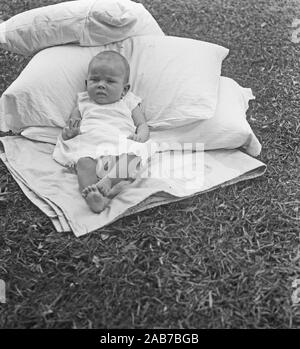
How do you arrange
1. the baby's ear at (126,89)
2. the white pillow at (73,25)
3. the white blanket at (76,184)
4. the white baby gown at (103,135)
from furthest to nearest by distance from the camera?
the white pillow at (73,25) → the baby's ear at (126,89) → the white baby gown at (103,135) → the white blanket at (76,184)

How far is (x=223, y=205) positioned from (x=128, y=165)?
1.32ft

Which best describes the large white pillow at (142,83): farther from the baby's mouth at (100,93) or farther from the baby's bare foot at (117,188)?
the baby's bare foot at (117,188)

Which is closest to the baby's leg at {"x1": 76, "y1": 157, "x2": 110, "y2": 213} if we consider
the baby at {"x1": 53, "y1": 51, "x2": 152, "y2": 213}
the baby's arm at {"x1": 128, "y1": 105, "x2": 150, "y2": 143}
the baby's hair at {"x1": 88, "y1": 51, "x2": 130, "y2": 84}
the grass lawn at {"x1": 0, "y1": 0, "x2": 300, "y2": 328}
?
the baby at {"x1": 53, "y1": 51, "x2": 152, "y2": 213}

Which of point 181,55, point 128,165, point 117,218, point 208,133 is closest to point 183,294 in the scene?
point 117,218

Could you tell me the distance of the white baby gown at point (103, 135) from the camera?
7.30ft

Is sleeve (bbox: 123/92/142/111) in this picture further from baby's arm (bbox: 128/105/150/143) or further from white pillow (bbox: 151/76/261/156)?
white pillow (bbox: 151/76/261/156)

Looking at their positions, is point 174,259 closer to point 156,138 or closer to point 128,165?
point 128,165

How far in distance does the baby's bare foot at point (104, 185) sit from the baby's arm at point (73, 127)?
33 cm

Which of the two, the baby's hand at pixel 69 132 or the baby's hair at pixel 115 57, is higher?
the baby's hair at pixel 115 57

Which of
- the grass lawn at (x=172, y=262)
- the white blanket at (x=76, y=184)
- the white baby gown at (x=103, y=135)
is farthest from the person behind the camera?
the white baby gown at (x=103, y=135)

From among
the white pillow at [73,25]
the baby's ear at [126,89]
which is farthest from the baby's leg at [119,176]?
Result: the white pillow at [73,25]

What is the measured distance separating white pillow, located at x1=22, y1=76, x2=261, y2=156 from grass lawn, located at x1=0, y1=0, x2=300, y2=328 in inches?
5.3

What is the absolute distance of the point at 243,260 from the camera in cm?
187

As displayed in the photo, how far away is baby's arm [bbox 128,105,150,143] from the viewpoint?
2309 mm
